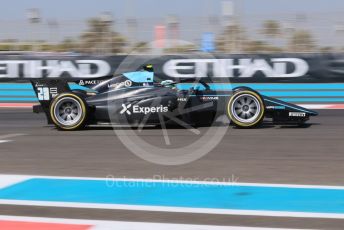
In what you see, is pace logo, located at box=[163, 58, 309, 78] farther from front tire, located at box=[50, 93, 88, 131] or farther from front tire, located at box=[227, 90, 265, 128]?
front tire, located at box=[50, 93, 88, 131]

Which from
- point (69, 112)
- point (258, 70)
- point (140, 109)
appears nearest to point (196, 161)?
point (140, 109)

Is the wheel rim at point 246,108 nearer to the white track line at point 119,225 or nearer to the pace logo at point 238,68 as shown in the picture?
the white track line at point 119,225

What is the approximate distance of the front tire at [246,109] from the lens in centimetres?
875

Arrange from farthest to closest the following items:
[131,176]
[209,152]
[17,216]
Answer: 1. [209,152]
2. [131,176]
3. [17,216]

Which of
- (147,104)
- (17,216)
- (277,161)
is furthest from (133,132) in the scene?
(17,216)

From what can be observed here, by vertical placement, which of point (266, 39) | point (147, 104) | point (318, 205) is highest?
point (266, 39)

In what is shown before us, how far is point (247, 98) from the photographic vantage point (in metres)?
8.80

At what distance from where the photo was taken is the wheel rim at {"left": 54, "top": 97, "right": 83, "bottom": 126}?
901 centimetres

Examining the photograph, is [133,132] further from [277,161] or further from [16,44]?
[16,44]

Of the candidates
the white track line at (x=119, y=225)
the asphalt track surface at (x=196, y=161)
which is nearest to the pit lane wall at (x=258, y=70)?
the asphalt track surface at (x=196, y=161)

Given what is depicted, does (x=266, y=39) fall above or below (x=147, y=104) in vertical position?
above

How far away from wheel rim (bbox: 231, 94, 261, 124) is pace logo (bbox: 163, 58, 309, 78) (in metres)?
6.10

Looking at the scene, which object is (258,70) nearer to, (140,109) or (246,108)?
(246,108)

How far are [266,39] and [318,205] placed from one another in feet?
42.2
